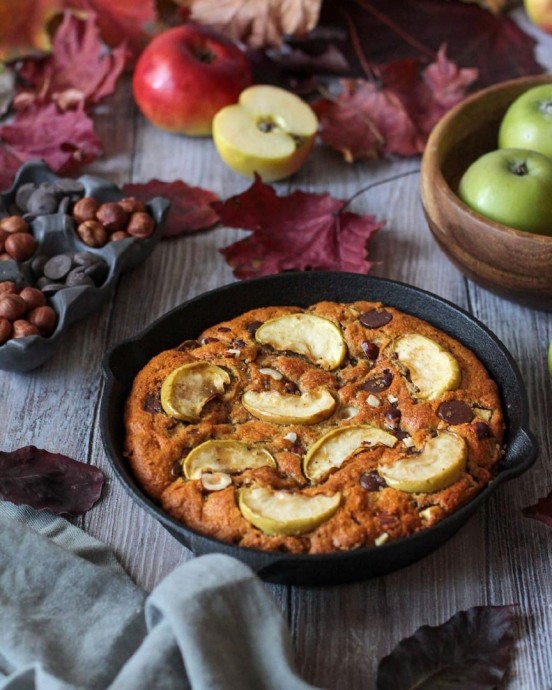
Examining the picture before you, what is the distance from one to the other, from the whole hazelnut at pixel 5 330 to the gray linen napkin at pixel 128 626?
1.44 feet

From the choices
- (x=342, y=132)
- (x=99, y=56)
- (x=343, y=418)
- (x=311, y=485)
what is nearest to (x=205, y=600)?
(x=311, y=485)

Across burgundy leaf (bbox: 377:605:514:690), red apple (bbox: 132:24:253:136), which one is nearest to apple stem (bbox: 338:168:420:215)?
red apple (bbox: 132:24:253:136)

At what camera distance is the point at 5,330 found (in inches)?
74.5

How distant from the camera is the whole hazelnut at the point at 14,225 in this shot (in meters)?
2.14

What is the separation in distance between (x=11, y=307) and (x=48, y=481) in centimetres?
40

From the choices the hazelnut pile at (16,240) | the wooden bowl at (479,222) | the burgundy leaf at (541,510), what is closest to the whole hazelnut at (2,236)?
the hazelnut pile at (16,240)

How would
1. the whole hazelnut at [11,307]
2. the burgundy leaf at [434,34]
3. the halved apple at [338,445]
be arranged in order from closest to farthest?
the halved apple at [338,445] → the whole hazelnut at [11,307] → the burgundy leaf at [434,34]

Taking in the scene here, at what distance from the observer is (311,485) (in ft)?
5.13

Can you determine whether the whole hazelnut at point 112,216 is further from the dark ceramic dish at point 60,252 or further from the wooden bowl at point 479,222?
the wooden bowl at point 479,222

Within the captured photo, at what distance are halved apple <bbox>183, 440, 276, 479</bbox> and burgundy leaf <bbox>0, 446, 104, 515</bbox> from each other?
275 mm

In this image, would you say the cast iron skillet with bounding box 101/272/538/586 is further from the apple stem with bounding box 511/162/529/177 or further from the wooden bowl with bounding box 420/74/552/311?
the apple stem with bounding box 511/162/529/177

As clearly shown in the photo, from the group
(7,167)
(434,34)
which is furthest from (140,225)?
(434,34)

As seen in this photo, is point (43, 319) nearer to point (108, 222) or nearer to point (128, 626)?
point (108, 222)

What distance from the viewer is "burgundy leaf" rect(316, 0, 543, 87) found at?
2.83 m
